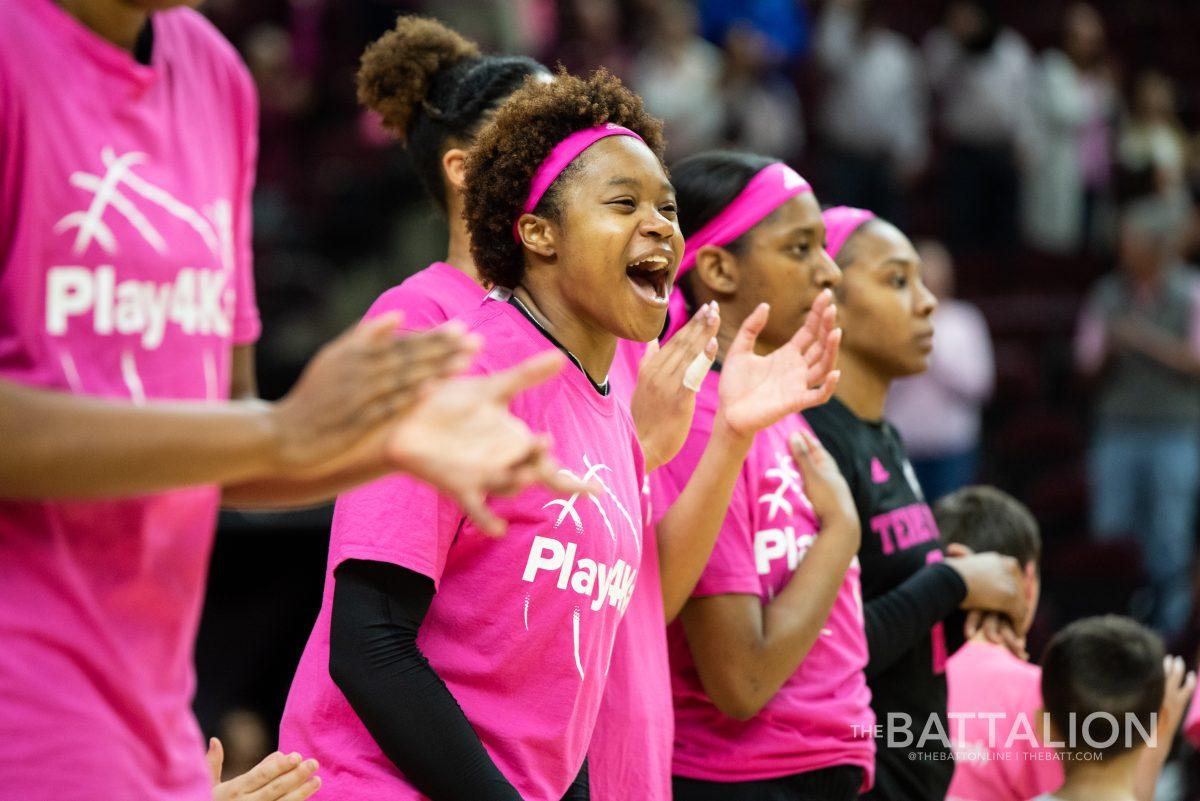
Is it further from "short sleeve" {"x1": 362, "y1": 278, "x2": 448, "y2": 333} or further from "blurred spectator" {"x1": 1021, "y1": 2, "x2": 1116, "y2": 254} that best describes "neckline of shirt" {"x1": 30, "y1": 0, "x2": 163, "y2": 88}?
"blurred spectator" {"x1": 1021, "y1": 2, "x2": 1116, "y2": 254}

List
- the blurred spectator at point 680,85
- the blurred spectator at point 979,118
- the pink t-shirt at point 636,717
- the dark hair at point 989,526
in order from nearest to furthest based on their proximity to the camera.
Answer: the pink t-shirt at point 636,717 → the dark hair at point 989,526 → the blurred spectator at point 680,85 → the blurred spectator at point 979,118

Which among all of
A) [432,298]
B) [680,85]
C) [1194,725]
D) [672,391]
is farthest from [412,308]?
[680,85]

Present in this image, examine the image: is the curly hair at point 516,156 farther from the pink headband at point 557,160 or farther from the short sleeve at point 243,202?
the short sleeve at point 243,202

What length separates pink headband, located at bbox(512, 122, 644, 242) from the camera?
233 centimetres

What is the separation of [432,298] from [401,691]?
0.75m

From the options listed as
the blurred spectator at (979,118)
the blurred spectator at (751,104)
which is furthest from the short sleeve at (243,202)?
the blurred spectator at (979,118)

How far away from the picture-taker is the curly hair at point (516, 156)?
235cm

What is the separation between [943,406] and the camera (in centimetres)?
757

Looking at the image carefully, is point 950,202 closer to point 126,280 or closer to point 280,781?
point 280,781

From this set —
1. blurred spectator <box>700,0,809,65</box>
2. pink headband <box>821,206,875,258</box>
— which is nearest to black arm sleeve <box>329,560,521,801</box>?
pink headband <box>821,206,875,258</box>

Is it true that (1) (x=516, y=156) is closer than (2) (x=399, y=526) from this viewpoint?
No

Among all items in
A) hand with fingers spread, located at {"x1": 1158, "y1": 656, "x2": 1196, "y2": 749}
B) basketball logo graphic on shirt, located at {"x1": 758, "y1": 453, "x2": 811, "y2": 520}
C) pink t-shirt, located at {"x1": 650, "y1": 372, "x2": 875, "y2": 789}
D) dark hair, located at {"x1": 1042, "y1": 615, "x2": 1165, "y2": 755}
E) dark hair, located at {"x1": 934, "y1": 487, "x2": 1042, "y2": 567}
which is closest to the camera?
pink t-shirt, located at {"x1": 650, "y1": 372, "x2": 875, "y2": 789}

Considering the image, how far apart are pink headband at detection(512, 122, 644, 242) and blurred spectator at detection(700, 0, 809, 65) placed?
25.3 feet

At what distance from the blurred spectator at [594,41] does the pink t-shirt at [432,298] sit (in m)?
6.59
